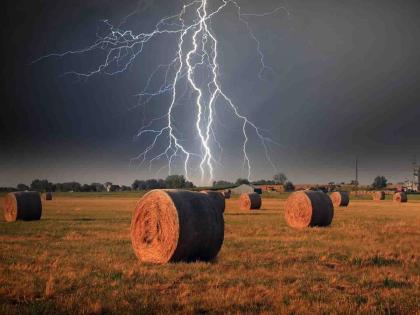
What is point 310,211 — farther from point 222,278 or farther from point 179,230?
point 222,278

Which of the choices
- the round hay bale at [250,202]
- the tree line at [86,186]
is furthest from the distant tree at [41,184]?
the round hay bale at [250,202]

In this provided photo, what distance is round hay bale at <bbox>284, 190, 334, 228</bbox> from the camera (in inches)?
851

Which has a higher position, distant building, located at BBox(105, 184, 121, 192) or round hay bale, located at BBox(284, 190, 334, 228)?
distant building, located at BBox(105, 184, 121, 192)

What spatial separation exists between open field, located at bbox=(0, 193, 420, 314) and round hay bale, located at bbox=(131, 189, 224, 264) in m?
0.41

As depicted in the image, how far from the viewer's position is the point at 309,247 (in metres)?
13.4

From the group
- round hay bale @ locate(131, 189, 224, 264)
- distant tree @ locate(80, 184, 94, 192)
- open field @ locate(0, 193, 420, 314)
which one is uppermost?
distant tree @ locate(80, 184, 94, 192)

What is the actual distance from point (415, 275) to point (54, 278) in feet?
20.7

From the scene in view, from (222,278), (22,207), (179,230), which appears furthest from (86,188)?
(222,278)

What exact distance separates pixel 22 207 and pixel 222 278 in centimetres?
1658

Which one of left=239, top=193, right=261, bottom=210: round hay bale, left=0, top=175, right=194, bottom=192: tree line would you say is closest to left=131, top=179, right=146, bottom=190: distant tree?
left=0, top=175, right=194, bottom=192: tree line

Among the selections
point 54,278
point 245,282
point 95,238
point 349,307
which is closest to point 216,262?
point 245,282

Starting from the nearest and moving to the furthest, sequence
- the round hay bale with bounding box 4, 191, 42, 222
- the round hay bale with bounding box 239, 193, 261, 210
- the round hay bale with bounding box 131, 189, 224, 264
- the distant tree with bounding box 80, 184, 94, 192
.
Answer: the round hay bale with bounding box 131, 189, 224, 264 → the round hay bale with bounding box 4, 191, 42, 222 → the round hay bale with bounding box 239, 193, 261, 210 → the distant tree with bounding box 80, 184, 94, 192

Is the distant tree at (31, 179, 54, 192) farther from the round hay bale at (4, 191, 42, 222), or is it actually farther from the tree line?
the round hay bale at (4, 191, 42, 222)

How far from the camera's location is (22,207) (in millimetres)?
23109
